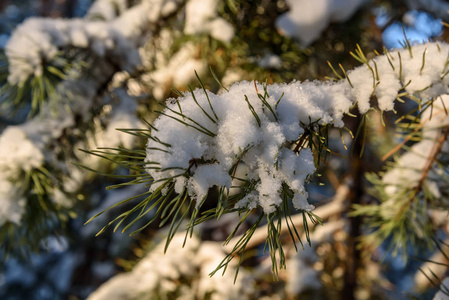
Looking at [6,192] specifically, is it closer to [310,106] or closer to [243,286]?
[310,106]

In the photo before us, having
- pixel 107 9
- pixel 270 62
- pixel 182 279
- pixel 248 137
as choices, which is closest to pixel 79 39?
pixel 107 9

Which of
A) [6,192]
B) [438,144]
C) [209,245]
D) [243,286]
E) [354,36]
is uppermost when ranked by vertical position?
[6,192]

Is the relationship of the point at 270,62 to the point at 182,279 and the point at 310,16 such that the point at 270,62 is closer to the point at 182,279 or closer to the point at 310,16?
the point at 310,16

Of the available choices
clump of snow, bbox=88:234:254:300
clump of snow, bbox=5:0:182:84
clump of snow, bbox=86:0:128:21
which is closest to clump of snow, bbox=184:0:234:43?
clump of snow, bbox=5:0:182:84

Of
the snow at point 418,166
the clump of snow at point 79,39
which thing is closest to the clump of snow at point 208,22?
the clump of snow at point 79,39

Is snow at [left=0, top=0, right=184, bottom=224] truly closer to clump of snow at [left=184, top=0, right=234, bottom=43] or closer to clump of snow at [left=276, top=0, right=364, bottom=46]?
clump of snow at [left=184, top=0, right=234, bottom=43]

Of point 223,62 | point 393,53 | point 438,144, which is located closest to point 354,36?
point 223,62

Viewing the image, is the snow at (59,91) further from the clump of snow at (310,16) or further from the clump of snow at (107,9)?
the clump of snow at (310,16)
